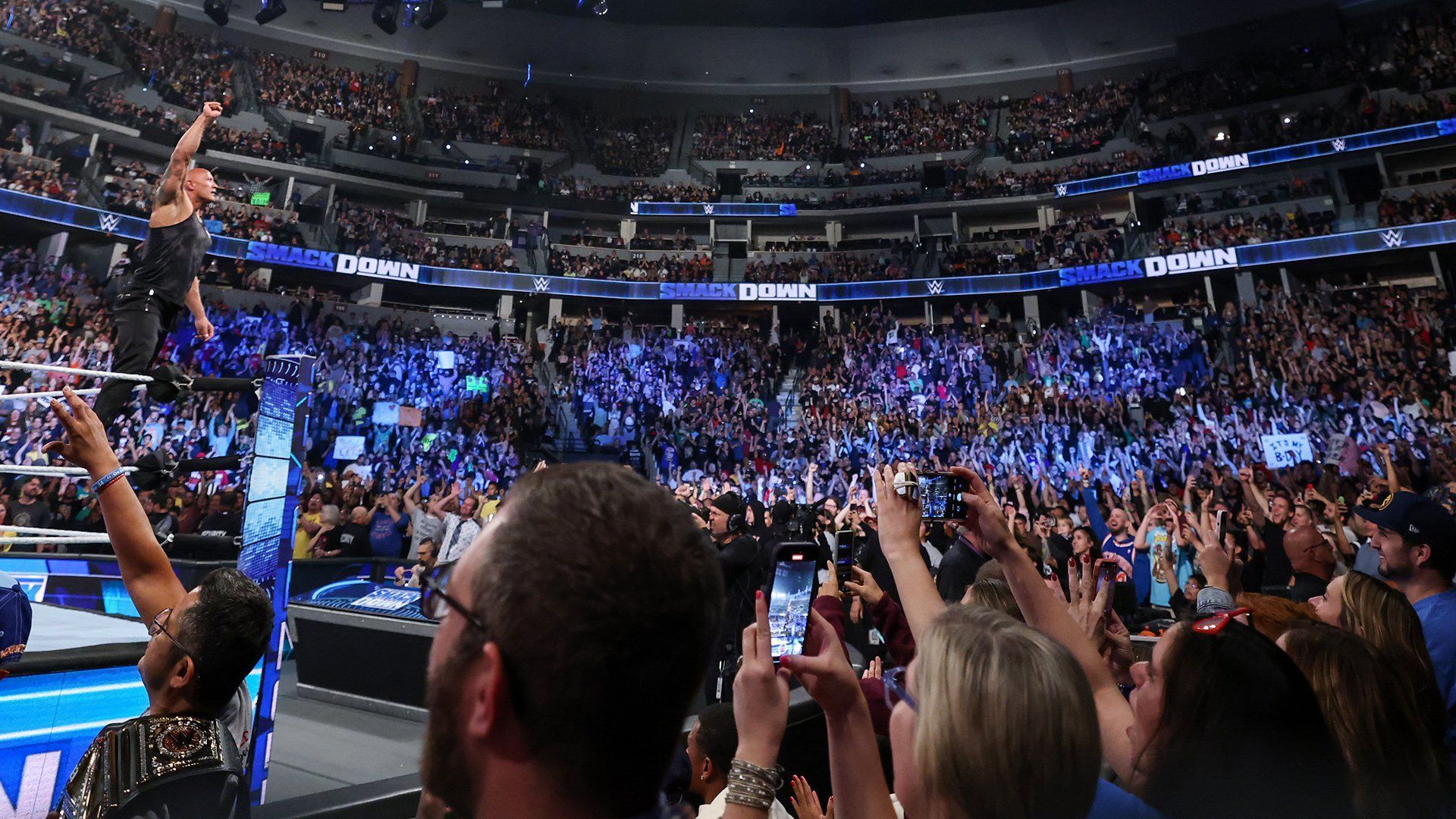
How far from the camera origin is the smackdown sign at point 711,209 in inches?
939

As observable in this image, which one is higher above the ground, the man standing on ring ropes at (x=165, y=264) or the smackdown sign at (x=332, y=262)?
the smackdown sign at (x=332, y=262)

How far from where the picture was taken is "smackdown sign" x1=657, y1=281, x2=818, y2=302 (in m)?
21.8

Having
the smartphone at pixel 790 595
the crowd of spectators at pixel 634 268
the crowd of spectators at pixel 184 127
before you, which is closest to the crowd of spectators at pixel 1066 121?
the crowd of spectators at pixel 634 268

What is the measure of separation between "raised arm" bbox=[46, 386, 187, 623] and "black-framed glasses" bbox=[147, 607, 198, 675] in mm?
70

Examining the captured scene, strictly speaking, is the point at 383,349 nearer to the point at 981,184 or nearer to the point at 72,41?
the point at 72,41

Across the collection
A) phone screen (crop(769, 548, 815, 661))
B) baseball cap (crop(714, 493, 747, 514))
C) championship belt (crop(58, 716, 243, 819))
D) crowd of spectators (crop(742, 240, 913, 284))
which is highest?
crowd of spectators (crop(742, 240, 913, 284))

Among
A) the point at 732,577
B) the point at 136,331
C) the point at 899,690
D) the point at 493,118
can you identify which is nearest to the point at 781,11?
the point at 493,118

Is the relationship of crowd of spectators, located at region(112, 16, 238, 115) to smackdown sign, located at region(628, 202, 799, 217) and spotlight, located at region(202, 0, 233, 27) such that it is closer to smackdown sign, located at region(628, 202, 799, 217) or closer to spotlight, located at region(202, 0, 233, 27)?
spotlight, located at region(202, 0, 233, 27)

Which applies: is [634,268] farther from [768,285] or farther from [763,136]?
[763,136]

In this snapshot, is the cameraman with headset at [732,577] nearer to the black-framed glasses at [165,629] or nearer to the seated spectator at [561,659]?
the black-framed glasses at [165,629]

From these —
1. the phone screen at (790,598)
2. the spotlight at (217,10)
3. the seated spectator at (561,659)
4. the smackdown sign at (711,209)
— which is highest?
the spotlight at (217,10)

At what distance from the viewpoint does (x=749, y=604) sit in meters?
3.90

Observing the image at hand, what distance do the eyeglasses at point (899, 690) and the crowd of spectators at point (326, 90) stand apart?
25.9 metres

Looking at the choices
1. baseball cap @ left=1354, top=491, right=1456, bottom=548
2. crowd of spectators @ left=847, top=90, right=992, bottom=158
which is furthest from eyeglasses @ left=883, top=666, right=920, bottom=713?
crowd of spectators @ left=847, top=90, right=992, bottom=158
